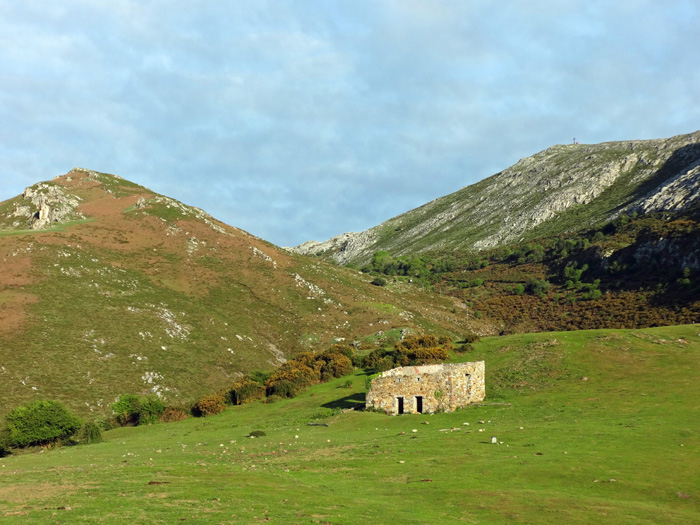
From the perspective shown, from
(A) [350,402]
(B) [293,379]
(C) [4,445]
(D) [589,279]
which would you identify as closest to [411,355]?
(A) [350,402]

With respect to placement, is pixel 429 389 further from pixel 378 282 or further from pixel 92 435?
pixel 378 282

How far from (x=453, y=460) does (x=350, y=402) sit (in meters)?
20.7

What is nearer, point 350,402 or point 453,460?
point 453,460

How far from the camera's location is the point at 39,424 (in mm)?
42312

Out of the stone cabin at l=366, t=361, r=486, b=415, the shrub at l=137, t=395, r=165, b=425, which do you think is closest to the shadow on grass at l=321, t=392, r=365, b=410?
the stone cabin at l=366, t=361, r=486, b=415

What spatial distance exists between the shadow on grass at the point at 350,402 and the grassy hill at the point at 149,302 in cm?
2101

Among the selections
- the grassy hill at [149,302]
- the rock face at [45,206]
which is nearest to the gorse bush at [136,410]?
the grassy hill at [149,302]

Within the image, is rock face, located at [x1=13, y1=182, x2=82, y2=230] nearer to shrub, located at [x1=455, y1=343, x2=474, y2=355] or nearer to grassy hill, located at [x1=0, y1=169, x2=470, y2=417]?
grassy hill, located at [x1=0, y1=169, x2=470, y2=417]

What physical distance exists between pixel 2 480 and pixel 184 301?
59502 mm

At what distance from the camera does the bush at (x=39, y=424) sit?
137 ft

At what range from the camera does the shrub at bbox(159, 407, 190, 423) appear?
50.8 m

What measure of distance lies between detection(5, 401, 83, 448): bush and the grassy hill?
5788mm

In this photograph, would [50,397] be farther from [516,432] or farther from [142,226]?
[142,226]

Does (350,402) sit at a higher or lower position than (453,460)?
higher
